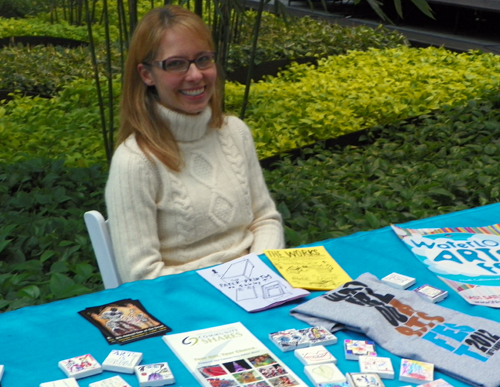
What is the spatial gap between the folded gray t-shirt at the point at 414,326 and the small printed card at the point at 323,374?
16 centimetres

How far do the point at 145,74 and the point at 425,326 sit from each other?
1.03 m

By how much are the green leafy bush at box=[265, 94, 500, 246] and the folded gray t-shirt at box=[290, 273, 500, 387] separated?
4.12 feet

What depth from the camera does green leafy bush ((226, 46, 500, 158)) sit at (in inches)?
202

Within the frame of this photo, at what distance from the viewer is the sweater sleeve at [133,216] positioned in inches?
79.8

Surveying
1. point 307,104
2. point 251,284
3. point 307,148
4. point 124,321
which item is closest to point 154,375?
point 124,321

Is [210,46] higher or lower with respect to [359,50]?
higher

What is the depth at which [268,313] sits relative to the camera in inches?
67.4

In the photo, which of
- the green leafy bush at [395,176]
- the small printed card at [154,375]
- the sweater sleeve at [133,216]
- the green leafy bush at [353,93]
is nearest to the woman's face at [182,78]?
the sweater sleeve at [133,216]

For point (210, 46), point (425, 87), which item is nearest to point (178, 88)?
point (210, 46)

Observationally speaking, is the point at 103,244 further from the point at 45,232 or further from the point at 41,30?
the point at 41,30

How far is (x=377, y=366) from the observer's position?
1.48 metres

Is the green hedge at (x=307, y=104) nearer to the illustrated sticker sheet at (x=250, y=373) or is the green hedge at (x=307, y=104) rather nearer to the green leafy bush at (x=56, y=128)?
the green leafy bush at (x=56, y=128)

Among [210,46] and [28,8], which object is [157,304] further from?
[28,8]

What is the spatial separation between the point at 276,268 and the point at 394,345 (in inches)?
17.8
